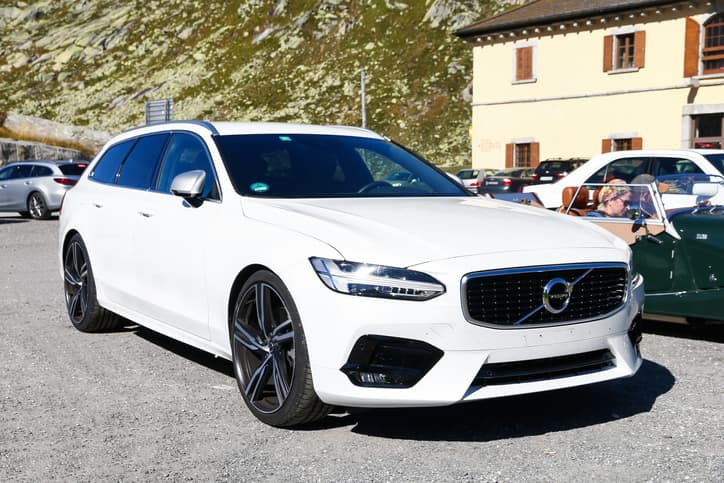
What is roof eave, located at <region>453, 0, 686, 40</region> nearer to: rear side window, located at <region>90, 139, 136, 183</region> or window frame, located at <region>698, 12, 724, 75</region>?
window frame, located at <region>698, 12, 724, 75</region>

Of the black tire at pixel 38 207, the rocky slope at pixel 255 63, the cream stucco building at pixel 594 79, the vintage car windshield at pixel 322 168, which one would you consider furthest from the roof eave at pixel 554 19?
the vintage car windshield at pixel 322 168

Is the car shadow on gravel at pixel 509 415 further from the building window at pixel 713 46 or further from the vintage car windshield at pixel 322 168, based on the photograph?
the building window at pixel 713 46

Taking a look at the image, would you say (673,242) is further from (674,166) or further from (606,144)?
(606,144)

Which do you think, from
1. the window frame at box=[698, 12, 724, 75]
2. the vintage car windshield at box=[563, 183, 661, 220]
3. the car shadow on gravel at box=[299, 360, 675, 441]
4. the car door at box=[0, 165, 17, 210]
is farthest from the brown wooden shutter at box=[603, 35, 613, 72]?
the car shadow on gravel at box=[299, 360, 675, 441]

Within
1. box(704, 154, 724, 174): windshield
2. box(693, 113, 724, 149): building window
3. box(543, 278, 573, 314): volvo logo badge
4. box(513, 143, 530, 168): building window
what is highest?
box(704, 154, 724, 174): windshield

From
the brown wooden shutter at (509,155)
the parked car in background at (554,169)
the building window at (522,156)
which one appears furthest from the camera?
the brown wooden shutter at (509,155)

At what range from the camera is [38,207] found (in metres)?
22.4

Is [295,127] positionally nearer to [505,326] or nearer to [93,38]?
[505,326]

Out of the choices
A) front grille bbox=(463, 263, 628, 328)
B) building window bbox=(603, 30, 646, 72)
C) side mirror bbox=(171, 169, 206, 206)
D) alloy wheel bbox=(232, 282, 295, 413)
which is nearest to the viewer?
front grille bbox=(463, 263, 628, 328)

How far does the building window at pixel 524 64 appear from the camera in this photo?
39.2 meters

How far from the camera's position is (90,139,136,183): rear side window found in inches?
272

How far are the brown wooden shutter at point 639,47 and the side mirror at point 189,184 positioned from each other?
1316 inches

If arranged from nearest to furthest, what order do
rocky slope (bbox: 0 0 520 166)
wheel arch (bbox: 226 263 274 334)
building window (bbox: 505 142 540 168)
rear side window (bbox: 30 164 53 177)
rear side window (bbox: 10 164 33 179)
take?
1. wheel arch (bbox: 226 263 274 334)
2. rear side window (bbox: 30 164 53 177)
3. rear side window (bbox: 10 164 33 179)
4. building window (bbox: 505 142 540 168)
5. rocky slope (bbox: 0 0 520 166)

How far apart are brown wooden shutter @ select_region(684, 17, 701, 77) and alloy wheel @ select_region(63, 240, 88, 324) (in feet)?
104
